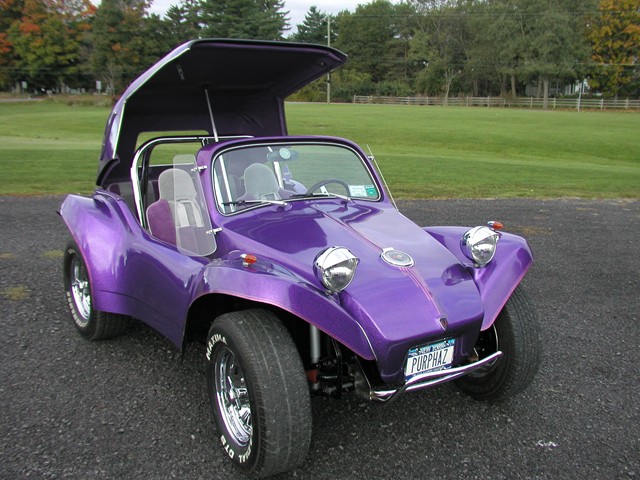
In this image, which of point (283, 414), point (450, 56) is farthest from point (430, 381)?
point (450, 56)

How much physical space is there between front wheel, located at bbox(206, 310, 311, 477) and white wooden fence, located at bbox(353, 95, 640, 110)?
62054 millimetres

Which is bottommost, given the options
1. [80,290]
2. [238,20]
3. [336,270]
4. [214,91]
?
[80,290]

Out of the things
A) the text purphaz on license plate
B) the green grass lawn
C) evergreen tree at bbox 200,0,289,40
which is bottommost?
the green grass lawn

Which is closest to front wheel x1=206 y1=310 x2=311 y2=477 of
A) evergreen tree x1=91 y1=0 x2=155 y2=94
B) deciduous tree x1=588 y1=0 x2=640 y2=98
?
evergreen tree x1=91 y1=0 x2=155 y2=94

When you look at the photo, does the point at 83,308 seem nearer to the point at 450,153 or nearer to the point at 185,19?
the point at 450,153

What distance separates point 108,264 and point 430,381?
2.54m

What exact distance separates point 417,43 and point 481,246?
81.5 meters

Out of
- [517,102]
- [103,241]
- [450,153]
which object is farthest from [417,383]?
[517,102]

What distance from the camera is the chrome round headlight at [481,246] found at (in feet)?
11.0

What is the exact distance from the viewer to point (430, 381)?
2.77 metres

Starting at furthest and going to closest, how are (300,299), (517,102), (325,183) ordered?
(517,102)
(325,183)
(300,299)

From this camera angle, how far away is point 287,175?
4.09 m

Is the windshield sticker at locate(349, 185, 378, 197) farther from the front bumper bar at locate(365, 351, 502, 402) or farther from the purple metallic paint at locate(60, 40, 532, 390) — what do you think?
the front bumper bar at locate(365, 351, 502, 402)

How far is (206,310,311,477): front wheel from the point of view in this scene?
8.45ft
